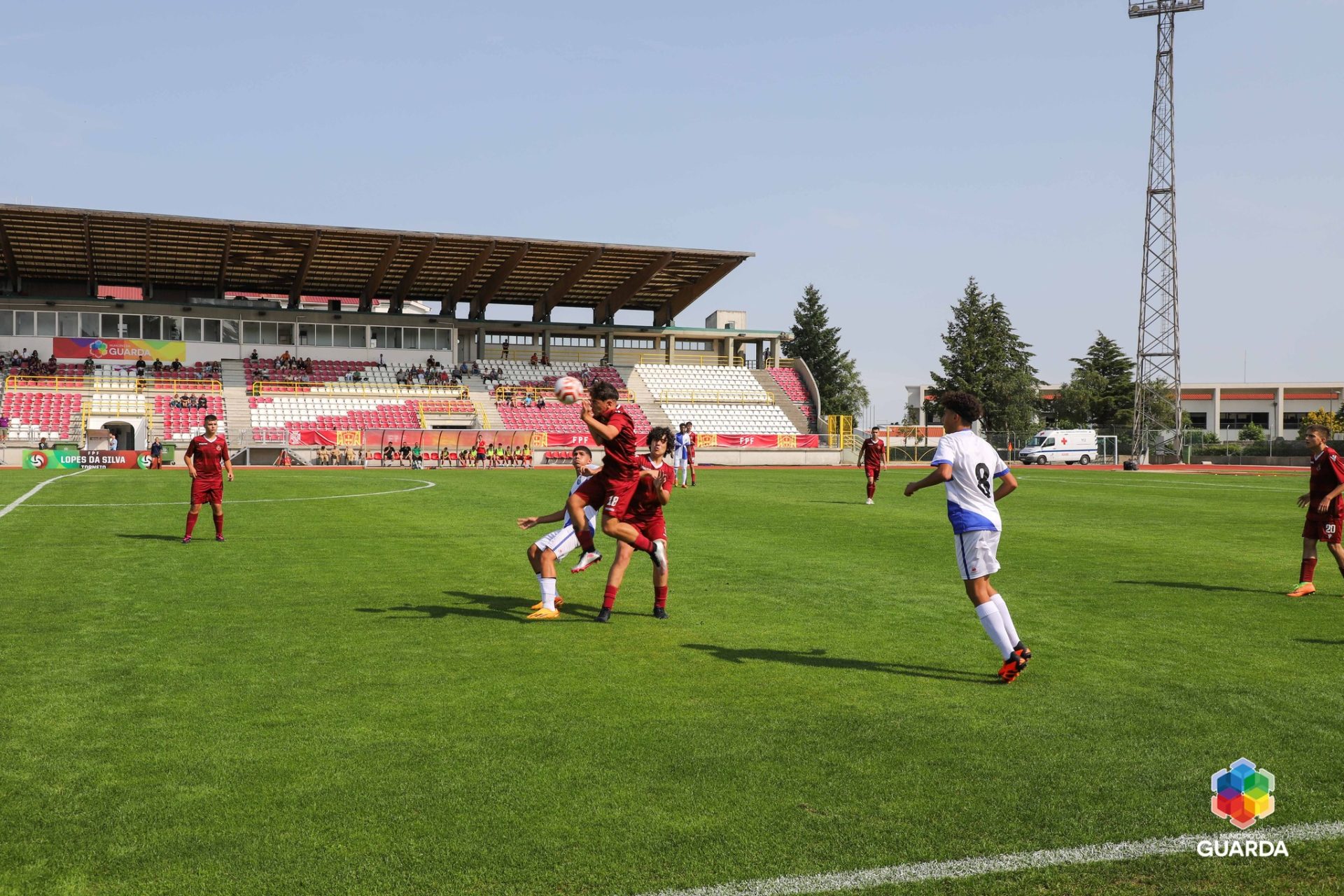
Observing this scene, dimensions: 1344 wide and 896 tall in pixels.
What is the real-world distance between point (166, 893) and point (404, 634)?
4755 millimetres

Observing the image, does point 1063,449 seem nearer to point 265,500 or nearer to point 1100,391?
point 1100,391

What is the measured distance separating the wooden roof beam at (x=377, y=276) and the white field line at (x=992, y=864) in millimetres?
58715

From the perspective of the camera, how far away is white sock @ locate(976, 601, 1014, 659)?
22.5 ft

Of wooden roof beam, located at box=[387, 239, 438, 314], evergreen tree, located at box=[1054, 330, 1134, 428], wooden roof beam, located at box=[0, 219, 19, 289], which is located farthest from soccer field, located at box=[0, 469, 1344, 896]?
evergreen tree, located at box=[1054, 330, 1134, 428]

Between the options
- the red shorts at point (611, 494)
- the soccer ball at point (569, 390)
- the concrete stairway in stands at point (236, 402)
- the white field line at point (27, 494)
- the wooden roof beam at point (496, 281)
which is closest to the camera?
the soccer ball at point (569, 390)

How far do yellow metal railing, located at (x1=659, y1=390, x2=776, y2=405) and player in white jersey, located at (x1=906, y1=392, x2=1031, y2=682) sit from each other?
60064 mm

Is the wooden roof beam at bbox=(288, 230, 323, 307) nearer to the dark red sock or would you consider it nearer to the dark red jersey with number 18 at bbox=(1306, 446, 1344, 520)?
the dark red jersey with number 18 at bbox=(1306, 446, 1344, 520)

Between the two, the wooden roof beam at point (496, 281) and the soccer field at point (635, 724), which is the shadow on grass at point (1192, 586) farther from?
the wooden roof beam at point (496, 281)

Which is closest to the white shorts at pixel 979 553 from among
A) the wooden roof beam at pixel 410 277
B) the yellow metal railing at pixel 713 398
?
the wooden roof beam at pixel 410 277

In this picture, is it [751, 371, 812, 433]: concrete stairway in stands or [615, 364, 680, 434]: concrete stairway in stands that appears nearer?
[615, 364, 680, 434]: concrete stairway in stands

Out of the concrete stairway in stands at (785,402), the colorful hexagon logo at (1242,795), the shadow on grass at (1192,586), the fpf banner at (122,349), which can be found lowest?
the shadow on grass at (1192,586)

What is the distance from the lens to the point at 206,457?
15508 mm

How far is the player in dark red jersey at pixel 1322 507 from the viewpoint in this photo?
35.6ft

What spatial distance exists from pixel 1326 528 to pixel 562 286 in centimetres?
6127
